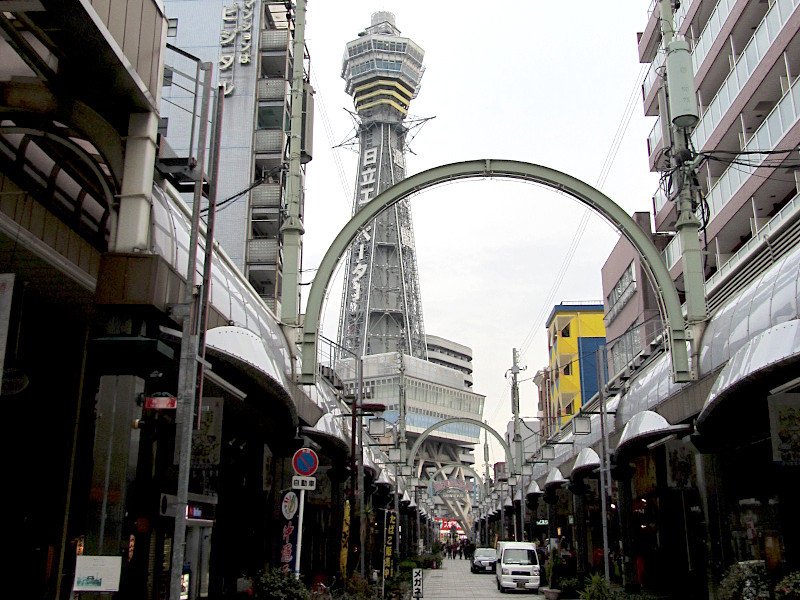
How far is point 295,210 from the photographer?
2302cm

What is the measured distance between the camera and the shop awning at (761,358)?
12117mm

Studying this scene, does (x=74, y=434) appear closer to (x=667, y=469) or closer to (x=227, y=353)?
(x=227, y=353)

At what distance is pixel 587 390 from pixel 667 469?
47.7 meters

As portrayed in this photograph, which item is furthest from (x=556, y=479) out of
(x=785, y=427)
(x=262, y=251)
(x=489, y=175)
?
(x=785, y=427)

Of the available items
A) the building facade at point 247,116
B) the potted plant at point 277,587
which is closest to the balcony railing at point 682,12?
the building facade at point 247,116

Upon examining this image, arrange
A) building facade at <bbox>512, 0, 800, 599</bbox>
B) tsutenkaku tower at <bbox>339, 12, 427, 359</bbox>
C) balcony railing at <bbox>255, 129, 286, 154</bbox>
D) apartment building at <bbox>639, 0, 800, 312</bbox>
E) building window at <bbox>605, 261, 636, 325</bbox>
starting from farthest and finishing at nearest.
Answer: tsutenkaku tower at <bbox>339, 12, 427, 359</bbox> < building window at <bbox>605, 261, 636, 325</bbox> < balcony railing at <bbox>255, 129, 286, 154</bbox> < apartment building at <bbox>639, 0, 800, 312</bbox> < building facade at <bbox>512, 0, 800, 599</bbox>

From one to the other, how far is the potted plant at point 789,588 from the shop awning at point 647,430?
639cm

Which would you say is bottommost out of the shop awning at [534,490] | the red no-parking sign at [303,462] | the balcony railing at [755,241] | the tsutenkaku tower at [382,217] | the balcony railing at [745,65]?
the red no-parking sign at [303,462]

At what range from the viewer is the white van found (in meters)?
34.4

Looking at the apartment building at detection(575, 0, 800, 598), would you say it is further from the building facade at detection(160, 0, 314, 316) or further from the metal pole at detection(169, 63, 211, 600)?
the building facade at detection(160, 0, 314, 316)

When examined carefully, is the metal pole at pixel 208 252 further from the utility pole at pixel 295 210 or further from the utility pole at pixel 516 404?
the utility pole at pixel 516 404

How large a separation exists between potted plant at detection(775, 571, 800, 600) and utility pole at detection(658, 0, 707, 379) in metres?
6.93

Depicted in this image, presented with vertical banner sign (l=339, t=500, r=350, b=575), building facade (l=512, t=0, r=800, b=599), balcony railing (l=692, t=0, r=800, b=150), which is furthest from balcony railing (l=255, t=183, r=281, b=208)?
vertical banner sign (l=339, t=500, r=350, b=575)

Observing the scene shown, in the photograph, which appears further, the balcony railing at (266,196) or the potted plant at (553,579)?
the balcony railing at (266,196)
